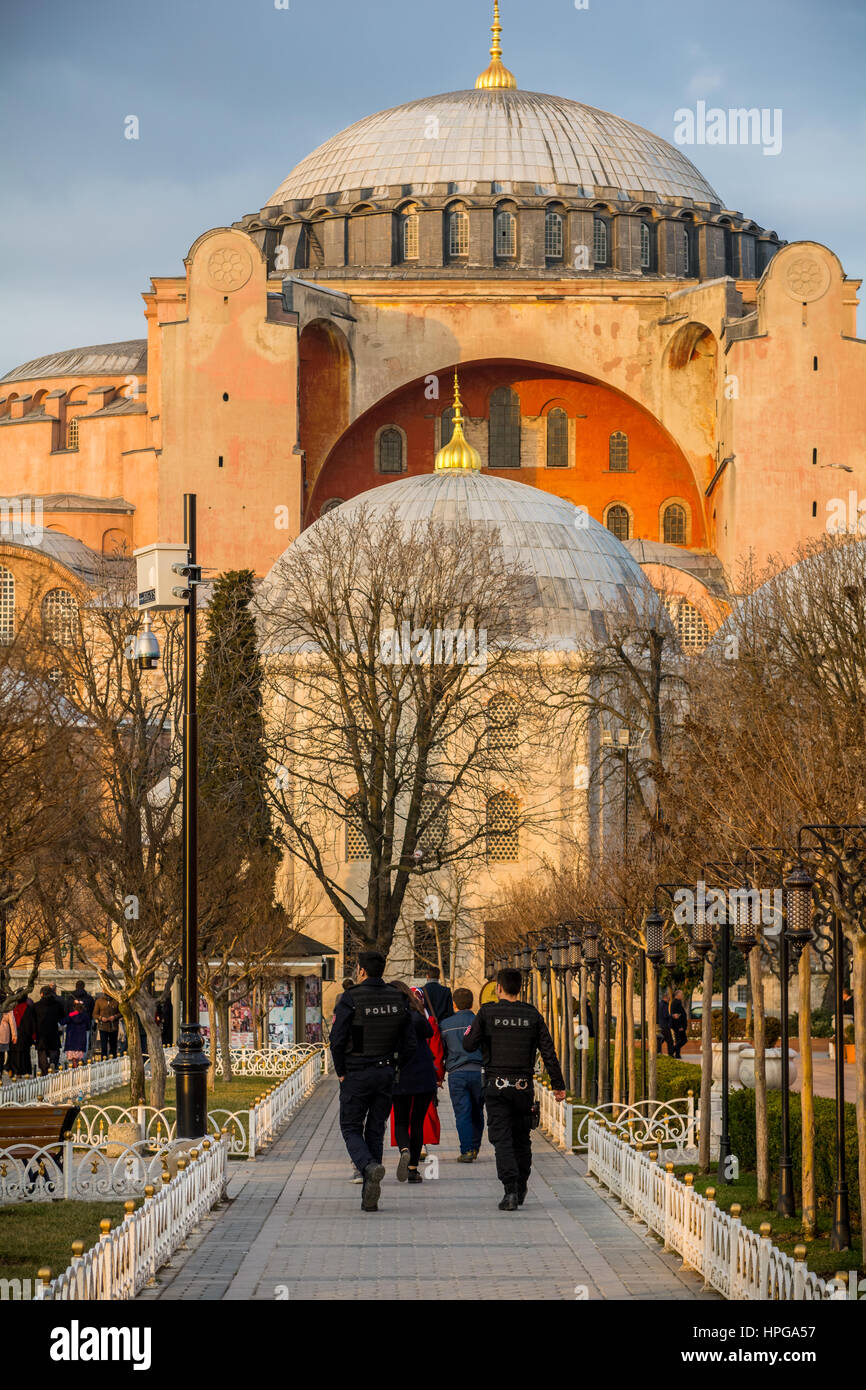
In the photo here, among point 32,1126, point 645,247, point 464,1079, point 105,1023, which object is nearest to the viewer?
point 32,1126

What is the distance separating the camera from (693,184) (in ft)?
198

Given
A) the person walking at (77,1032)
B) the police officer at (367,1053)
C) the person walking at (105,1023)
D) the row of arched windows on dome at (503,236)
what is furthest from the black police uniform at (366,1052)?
the row of arched windows on dome at (503,236)

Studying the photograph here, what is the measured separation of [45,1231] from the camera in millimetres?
11188

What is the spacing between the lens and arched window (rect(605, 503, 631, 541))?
175ft

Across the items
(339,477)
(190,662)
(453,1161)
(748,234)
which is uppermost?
(748,234)

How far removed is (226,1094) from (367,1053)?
11.2 m

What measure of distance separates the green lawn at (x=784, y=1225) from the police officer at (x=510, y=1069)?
3.47 feet

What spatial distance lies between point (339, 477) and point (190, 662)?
39.8 m

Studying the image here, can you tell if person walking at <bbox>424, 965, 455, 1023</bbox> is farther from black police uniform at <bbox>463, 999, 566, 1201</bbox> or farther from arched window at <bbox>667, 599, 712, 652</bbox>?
arched window at <bbox>667, 599, 712, 652</bbox>

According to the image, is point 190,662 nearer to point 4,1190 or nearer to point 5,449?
point 4,1190

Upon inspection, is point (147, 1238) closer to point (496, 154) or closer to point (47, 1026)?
point (47, 1026)

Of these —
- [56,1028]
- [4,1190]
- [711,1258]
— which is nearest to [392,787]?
[56,1028]

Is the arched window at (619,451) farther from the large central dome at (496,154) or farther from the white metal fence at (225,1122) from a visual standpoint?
the white metal fence at (225,1122)

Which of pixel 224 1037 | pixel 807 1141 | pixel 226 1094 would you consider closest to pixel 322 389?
pixel 224 1037
